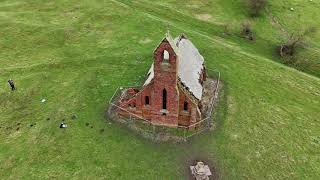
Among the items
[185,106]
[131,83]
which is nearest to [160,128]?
[185,106]

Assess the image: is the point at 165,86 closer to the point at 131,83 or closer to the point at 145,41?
the point at 131,83

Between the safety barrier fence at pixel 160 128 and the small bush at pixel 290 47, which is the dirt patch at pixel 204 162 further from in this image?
the small bush at pixel 290 47

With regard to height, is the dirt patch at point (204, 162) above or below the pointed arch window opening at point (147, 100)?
below

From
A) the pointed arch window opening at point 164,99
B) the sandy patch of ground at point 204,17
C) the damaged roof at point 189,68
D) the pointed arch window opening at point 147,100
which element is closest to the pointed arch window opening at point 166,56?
the damaged roof at point 189,68

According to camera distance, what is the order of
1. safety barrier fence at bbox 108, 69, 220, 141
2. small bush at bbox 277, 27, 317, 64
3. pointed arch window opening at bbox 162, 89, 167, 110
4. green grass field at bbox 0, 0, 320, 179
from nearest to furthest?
green grass field at bbox 0, 0, 320, 179, pointed arch window opening at bbox 162, 89, 167, 110, safety barrier fence at bbox 108, 69, 220, 141, small bush at bbox 277, 27, 317, 64

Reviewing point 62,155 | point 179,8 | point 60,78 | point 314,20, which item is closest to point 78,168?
point 62,155

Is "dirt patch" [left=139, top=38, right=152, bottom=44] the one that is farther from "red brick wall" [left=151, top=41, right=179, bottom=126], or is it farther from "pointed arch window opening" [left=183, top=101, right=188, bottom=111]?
"pointed arch window opening" [left=183, top=101, right=188, bottom=111]

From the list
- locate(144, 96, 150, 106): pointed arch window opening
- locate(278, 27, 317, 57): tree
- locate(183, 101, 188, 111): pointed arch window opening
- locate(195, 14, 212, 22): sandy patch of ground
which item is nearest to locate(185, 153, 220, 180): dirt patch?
locate(183, 101, 188, 111): pointed arch window opening
